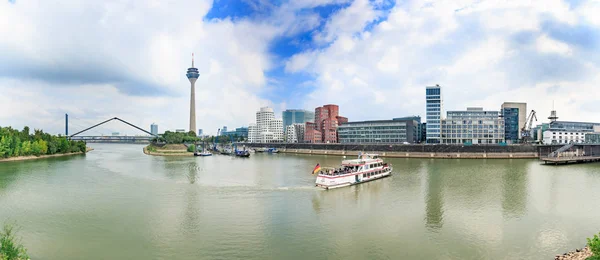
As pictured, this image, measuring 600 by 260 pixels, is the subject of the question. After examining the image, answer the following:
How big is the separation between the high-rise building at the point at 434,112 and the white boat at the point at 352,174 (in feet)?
161

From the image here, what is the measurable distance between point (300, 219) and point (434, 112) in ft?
226

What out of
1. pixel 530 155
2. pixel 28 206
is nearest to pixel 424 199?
pixel 28 206

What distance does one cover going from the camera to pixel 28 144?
54.4 meters

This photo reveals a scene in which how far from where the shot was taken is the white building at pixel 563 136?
77.9 m

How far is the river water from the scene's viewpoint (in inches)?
500

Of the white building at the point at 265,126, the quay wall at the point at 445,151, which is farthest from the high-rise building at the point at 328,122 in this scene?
the white building at the point at 265,126

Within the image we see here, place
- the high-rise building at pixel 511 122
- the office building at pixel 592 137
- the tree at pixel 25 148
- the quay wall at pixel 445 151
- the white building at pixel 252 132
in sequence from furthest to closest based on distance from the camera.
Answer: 1. the white building at pixel 252 132
2. the high-rise building at pixel 511 122
3. the office building at pixel 592 137
4. the quay wall at pixel 445 151
5. the tree at pixel 25 148

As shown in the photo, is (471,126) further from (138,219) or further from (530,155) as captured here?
(138,219)

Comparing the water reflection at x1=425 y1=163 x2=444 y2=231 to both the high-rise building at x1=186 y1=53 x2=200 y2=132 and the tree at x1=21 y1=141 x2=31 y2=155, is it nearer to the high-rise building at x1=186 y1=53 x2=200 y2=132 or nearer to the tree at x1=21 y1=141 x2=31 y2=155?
the tree at x1=21 y1=141 x2=31 y2=155

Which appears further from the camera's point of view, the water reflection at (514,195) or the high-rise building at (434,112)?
the high-rise building at (434,112)

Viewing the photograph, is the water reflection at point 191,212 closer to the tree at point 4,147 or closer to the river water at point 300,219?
the river water at point 300,219

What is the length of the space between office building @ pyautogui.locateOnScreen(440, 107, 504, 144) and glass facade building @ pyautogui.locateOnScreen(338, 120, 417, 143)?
9527mm

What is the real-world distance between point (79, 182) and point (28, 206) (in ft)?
34.5

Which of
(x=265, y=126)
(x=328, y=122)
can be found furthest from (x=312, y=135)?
(x=265, y=126)
